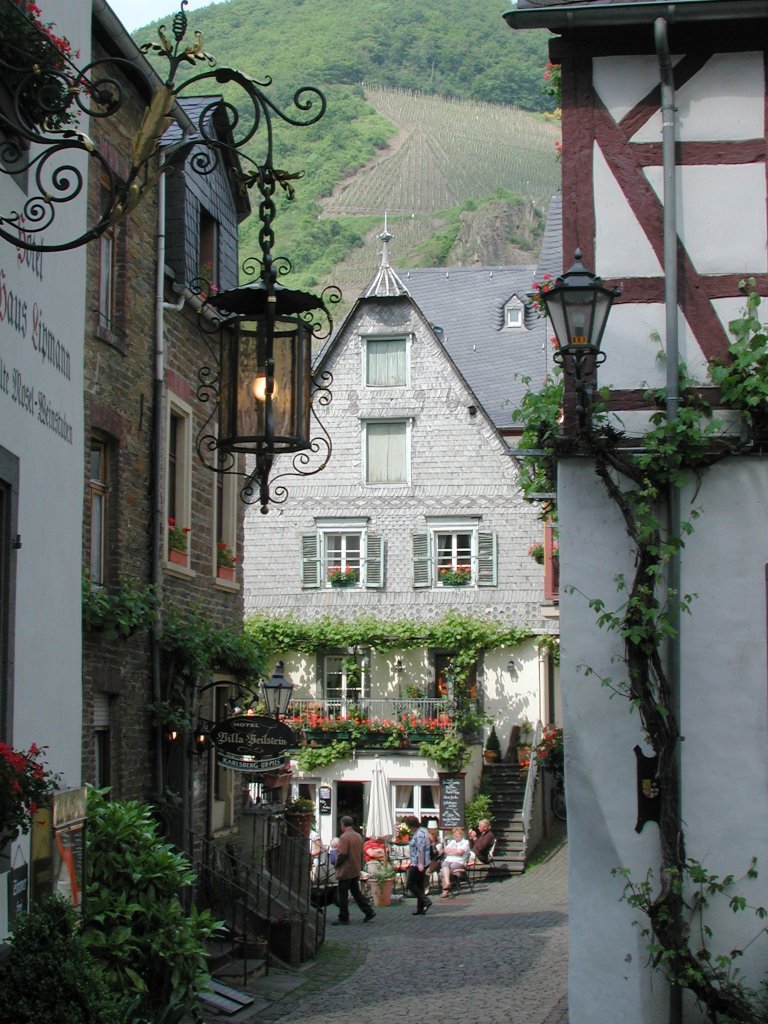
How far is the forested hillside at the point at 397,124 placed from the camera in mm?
146000

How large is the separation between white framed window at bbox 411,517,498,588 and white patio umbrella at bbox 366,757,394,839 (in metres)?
4.61

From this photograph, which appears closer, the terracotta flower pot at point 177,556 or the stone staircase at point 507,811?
the terracotta flower pot at point 177,556

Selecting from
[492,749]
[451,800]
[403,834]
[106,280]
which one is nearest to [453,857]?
[403,834]

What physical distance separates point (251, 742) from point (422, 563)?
19.7 metres

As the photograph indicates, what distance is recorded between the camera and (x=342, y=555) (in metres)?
37.1

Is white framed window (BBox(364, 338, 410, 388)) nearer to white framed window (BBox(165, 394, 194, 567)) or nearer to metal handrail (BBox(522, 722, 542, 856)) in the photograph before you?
metal handrail (BBox(522, 722, 542, 856))

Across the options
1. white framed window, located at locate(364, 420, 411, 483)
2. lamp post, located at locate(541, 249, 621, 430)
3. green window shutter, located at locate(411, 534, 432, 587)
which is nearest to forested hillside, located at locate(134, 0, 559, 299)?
white framed window, located at locate(364, 420, 411, 483)

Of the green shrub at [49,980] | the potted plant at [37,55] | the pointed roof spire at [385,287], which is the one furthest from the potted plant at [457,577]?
the potted plant at [37,55]

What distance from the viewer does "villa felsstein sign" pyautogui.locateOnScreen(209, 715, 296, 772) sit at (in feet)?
54.9

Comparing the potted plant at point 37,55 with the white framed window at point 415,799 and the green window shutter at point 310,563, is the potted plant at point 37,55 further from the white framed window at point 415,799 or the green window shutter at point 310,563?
the green window shutter at point 310,563

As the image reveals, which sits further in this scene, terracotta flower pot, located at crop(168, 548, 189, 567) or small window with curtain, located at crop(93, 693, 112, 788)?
terracotta flower pot, located at crop(168, 548, 189, 567)

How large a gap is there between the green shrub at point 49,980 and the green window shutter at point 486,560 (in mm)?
28114

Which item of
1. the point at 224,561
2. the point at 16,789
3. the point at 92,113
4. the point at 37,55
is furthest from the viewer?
the point at 224,561

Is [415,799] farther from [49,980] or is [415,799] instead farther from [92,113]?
[92,113]
